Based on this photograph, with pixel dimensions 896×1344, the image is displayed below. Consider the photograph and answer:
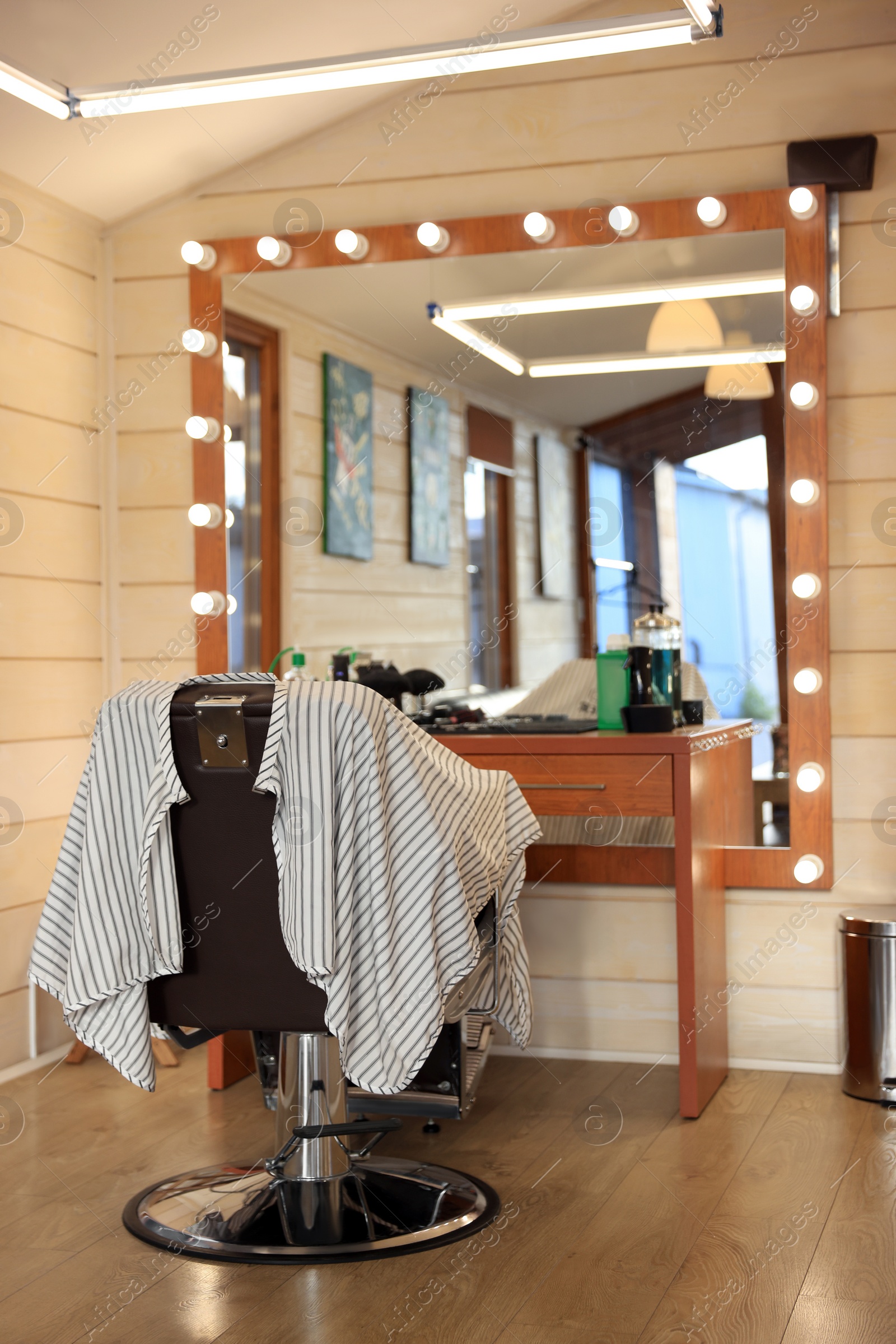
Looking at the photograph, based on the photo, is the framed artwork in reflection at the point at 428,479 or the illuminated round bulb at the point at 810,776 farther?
the framed artwork in reflection at the point at 428,479

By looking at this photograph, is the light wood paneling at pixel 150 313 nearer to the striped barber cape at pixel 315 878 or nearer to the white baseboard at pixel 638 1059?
the striped barber cape at pixel 315 878

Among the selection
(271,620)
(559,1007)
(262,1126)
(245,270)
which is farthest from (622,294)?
(262,1126)

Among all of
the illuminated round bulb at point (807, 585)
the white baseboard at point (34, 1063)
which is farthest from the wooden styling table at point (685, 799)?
the white baseboard at point (34, 1063)

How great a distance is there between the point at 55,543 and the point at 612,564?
1.43m

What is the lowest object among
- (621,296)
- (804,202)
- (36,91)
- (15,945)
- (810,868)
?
(15,945)

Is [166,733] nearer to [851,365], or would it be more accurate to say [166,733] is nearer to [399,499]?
[399,499]

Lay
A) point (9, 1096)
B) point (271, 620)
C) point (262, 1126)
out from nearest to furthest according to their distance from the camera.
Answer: point (262, 1126), point (9, 1096), point (271, 620)

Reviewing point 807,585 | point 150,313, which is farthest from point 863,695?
point 150,313

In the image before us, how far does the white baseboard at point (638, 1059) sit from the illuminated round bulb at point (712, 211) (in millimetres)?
1972

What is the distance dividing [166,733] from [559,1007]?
166 centimetres

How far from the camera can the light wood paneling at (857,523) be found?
2.91 m

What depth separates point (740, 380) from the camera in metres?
2.99

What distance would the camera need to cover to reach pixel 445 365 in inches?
125

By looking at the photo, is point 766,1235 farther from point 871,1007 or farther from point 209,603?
point 209,603
